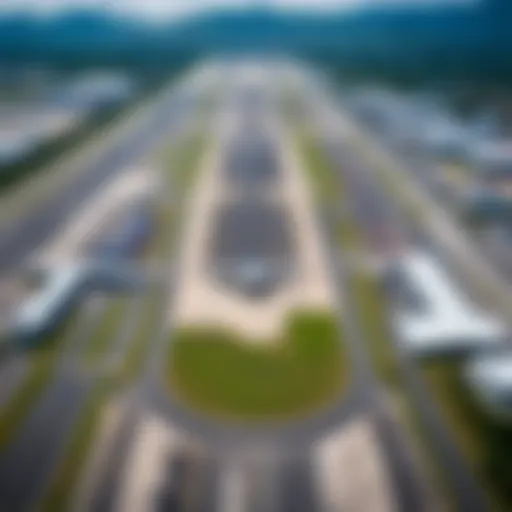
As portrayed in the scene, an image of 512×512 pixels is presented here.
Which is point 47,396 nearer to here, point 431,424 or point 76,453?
point 76,453

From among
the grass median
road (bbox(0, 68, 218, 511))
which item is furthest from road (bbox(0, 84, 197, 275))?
the grass median

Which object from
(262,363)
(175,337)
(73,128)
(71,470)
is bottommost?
(71,470)

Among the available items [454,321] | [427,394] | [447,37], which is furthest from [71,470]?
[447,37]

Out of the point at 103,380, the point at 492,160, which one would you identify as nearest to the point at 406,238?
the point at 492,160

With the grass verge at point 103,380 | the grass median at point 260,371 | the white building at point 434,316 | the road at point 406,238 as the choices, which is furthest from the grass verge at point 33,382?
the white building at point 434,316

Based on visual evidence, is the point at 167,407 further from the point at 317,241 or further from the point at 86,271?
the point at 317,241

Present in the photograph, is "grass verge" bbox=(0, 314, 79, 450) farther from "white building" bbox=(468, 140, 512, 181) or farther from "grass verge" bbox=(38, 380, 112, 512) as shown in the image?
"white building" bbox=(468, 140, 512, 181)

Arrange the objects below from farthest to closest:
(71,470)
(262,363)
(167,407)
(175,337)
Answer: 1. (175,337)
2. (262,363)
3. (167,407)
4. (71,470)
